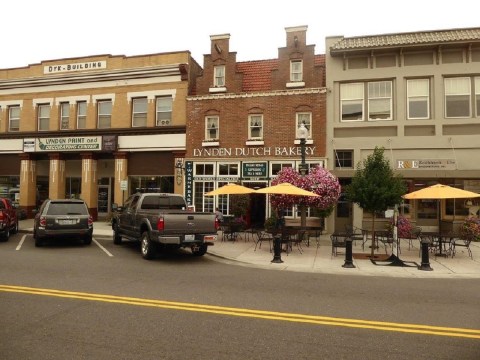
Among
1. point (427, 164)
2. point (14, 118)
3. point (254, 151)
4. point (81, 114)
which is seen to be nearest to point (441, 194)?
point (427, 164)

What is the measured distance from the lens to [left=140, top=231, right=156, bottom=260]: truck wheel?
1097 cm

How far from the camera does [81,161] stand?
24.5 m

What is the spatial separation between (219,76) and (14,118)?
14367 millimetres

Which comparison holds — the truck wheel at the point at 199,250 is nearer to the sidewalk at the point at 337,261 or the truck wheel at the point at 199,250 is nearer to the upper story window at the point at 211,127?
the sidewalk at the point at 337,261

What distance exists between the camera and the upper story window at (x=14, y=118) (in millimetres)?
24812

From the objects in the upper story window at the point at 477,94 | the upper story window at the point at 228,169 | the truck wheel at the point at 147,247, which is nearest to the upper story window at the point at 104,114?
the upper story window at the point at 228,169

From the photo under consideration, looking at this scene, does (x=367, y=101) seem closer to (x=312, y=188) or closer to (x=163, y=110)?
(x=312, y=188)

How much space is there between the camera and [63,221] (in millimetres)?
13156

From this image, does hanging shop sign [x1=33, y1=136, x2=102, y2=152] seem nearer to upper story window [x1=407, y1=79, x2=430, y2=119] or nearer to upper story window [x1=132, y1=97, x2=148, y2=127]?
upper story window [x1=132, y1=97, x2=148, y2=127]

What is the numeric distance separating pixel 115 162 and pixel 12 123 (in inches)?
330

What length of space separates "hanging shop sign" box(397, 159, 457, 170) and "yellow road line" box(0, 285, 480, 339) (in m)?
13.8

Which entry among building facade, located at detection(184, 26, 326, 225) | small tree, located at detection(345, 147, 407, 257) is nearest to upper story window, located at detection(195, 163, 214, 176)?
building facade, located at detection(184, 26, 326, 225)

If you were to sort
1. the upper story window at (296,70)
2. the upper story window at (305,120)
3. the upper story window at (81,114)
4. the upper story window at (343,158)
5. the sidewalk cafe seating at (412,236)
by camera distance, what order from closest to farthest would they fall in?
1. the sidewalk cafe seating at (412,236)
2. the upper story window at (343,158)
3. the upper story window at (305,120)
4. the upper story window at (296,70)
5. the upper story window at (81,114)

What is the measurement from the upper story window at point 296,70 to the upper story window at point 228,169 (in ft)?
18.1
